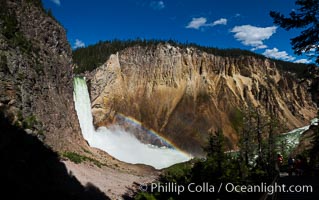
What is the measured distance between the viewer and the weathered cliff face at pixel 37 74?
1969 centimetres

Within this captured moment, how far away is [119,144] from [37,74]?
36.2 metres

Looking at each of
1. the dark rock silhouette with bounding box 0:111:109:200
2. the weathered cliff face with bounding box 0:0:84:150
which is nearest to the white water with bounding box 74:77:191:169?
the weathered cliff face with bounding box 0:0:84:150

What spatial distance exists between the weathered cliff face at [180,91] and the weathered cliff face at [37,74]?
34.5 meters

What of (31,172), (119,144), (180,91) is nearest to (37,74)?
(31,172)

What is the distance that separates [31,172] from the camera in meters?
16.4

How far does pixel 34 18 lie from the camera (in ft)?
89.6

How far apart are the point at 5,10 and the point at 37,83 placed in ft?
18.2

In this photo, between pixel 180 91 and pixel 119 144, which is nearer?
→ pixel 119 144

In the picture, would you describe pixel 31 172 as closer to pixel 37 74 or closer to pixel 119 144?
pixel 37 74

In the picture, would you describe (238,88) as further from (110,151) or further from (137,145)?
(110,151)

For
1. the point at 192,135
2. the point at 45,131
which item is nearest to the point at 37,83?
the point at 45,131

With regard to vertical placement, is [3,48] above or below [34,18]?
below

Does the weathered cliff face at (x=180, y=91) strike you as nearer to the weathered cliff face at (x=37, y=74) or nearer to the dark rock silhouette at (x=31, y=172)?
the weathered cliff face at (x=37, y=74)

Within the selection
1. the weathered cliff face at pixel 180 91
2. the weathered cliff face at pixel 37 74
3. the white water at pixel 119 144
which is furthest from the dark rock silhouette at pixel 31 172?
the weathered cliff face at pixel 180 91
